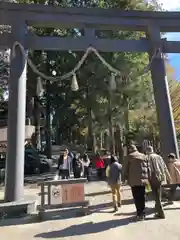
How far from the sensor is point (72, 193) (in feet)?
26.1

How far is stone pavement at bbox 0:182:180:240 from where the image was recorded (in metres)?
6.12

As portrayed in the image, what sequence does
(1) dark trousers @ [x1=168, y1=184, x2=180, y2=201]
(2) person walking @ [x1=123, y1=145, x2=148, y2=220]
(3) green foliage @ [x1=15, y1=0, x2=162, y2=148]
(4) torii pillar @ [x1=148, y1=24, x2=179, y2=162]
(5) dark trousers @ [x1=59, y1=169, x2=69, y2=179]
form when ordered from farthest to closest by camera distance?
(3) green foliage @ [x1=15, y1=0, x2=162, y2=148], (5) dark trousers @ [x1=59, y1=169, x2=69, y2=179], (4) torii pillar @ [x1=148, y1=24, x2=179, y2=162], (1) dark trousers @ [x1=168, y1=184, x2=180, y2=201], (2) person walking @ [x1=123, y1=145, x2=148, y2=220]

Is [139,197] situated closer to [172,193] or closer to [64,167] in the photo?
[172,193]

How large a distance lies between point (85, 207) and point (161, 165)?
2226mm

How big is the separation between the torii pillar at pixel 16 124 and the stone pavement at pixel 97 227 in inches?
46.6

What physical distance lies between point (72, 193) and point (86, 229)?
4.76ft

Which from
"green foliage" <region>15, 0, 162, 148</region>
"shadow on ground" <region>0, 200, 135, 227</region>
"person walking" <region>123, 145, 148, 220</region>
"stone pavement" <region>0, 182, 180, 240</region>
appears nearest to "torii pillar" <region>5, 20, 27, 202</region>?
"shadow on ground" <region>0, 200, 135, 227</region>

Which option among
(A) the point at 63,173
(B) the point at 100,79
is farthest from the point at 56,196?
(B) the point at 100,79

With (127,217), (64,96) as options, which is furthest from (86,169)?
(64,96)

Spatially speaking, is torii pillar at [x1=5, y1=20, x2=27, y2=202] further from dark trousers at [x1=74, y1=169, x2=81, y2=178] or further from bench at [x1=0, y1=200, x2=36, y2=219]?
dark trousers at [x1=74, y1=169, x2=81, y2=178]

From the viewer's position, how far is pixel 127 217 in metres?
7.49

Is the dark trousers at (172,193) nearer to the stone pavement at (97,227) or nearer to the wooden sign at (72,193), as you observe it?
the stone pavement at (97,227)

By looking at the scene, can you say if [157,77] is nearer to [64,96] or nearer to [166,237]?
[166,237]

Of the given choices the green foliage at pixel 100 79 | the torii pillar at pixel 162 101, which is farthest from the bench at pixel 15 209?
the green foliage at pixel 100 79
